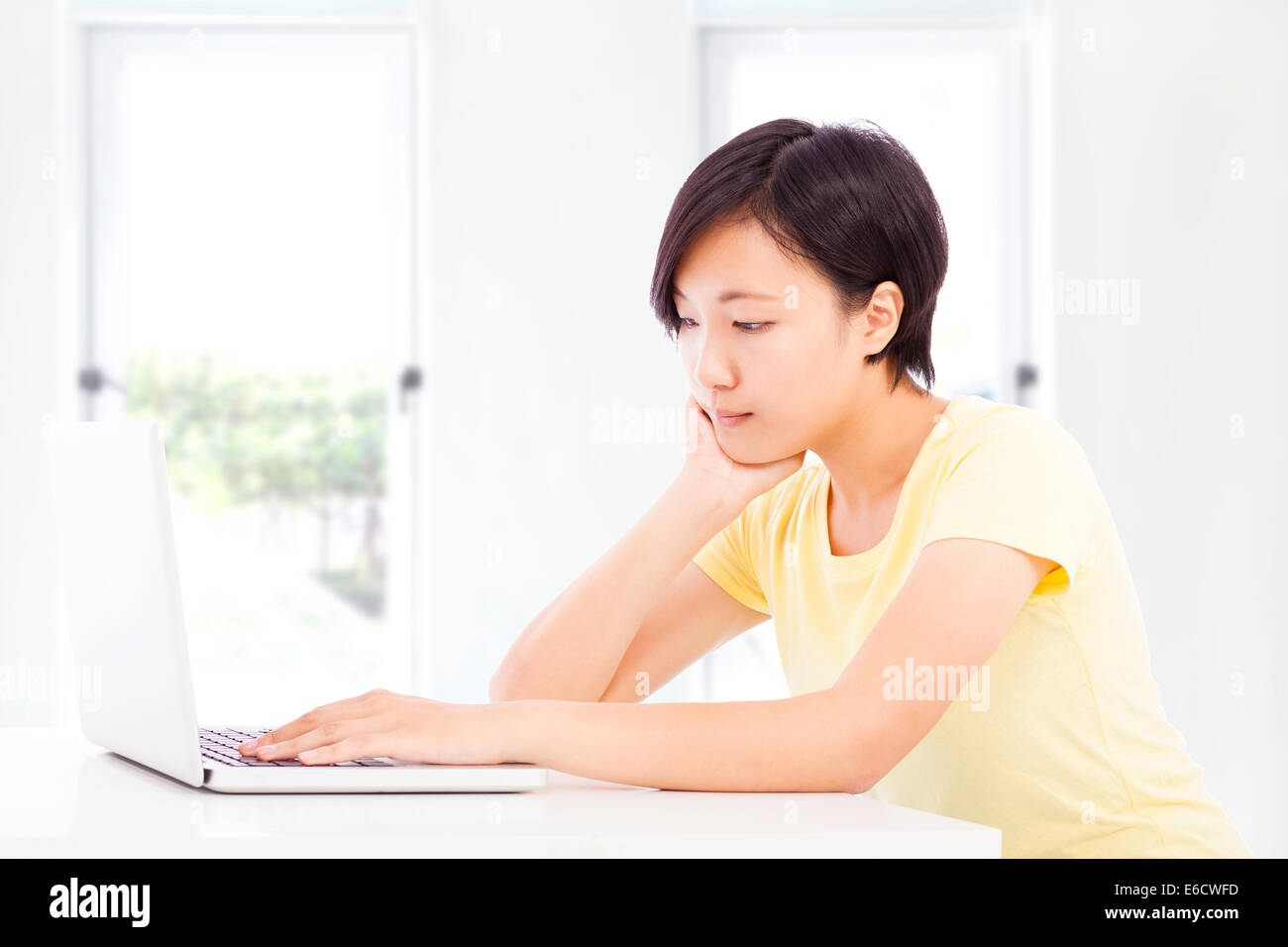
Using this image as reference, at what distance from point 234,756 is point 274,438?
2138 millimetres

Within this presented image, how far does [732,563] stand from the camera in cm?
141

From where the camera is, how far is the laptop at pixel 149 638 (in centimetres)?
75

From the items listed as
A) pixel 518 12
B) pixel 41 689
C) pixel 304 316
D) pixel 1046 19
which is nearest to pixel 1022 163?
pixel 1046 19

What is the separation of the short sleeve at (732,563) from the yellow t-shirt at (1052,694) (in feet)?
0.94

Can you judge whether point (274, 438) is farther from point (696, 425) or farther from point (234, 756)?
point (234, 756)

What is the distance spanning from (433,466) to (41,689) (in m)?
1.04

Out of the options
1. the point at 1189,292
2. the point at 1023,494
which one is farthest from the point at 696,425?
the point at 1189,292

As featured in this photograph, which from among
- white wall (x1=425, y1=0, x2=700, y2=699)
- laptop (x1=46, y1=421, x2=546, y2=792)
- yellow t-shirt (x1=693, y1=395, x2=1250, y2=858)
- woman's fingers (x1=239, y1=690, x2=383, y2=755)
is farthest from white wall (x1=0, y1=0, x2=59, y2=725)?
yellow t-shirt (x1=693, y1=395, x2=1250, y2=858)

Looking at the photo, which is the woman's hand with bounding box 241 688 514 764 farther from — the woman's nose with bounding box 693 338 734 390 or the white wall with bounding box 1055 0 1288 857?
the white wall with bounding box 1055 0 1288 857

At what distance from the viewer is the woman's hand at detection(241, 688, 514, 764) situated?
81 cm

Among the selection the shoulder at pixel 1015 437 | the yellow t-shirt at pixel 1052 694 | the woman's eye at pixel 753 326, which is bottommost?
the yellow t-shirt at pixel 1052 694

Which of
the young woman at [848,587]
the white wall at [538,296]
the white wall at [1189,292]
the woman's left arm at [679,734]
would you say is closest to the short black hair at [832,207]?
the young woman at [848,587]

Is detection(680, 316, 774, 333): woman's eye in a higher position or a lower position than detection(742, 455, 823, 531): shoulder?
higher

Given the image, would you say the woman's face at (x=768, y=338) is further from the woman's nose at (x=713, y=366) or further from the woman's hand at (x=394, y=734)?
the woman's hand at (x=394, y=734)
